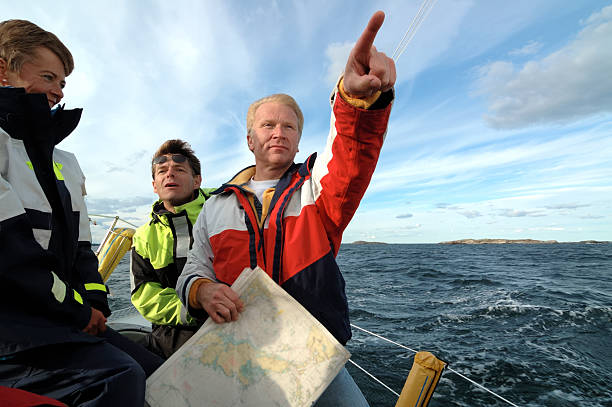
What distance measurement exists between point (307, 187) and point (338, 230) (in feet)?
0.73

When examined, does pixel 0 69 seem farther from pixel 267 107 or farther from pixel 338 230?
pixel 338 230

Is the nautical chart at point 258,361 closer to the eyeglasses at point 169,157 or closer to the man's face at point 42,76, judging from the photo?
the man's face at point 42,76

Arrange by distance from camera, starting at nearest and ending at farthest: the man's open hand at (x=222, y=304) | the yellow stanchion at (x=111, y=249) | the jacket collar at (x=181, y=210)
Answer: the man's open hand at (x=222, y=304), the jacket collar at (x=181, y=210), the yellow stanchion at (x=111, y=249)

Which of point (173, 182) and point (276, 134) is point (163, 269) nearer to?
point (173, 182)

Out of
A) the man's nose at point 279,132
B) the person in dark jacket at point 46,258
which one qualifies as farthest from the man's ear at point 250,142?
the person in dark jacket at point 46,258

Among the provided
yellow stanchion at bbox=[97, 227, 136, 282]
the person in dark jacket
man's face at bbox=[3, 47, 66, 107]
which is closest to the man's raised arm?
the person in dark jacket

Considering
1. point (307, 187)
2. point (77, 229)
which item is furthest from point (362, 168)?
point (77, 229)

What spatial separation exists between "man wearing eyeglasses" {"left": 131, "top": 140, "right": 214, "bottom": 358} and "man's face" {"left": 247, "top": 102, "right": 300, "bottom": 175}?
3.81 ft

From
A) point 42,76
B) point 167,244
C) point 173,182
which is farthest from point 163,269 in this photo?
point 42,76

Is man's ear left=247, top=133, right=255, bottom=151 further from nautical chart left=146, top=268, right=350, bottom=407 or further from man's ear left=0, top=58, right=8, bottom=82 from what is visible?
man's ear left=0, top=58, right=8, bottom=82

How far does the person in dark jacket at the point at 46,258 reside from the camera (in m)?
0.93

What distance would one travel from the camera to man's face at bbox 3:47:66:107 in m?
1.34

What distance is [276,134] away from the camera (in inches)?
58.0

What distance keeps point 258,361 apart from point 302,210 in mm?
573
